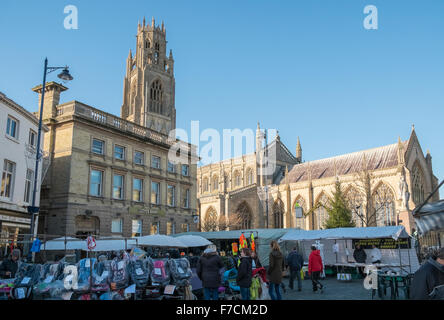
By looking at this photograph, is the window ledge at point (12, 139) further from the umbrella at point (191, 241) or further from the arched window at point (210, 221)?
the arched window at point (210, 221)

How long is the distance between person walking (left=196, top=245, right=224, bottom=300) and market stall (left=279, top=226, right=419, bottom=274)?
10.1 metres

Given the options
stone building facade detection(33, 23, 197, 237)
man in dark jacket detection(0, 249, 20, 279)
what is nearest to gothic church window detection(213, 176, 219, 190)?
stone building facade detection(33, 23, 197, 237)

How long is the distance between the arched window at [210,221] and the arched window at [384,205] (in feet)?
66.4

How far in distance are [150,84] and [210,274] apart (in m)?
60.7

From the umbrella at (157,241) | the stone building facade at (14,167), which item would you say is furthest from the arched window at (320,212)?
the stone building facade at (14,167)

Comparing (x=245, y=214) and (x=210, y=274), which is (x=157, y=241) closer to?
(x=210, y=274)

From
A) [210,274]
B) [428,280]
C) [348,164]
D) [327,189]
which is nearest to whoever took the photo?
[428,280]

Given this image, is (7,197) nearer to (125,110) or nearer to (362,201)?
(362,201)

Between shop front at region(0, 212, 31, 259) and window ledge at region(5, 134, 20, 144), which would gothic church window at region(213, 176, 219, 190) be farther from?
window ledge at region(5, 134, 20, 144)

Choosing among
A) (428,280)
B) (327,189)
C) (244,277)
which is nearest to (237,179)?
(327,189)

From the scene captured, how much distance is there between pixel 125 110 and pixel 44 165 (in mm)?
45165

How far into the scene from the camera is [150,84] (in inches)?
2603

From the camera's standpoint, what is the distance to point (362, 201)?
46.1 meters

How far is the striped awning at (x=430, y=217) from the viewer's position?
812cm
